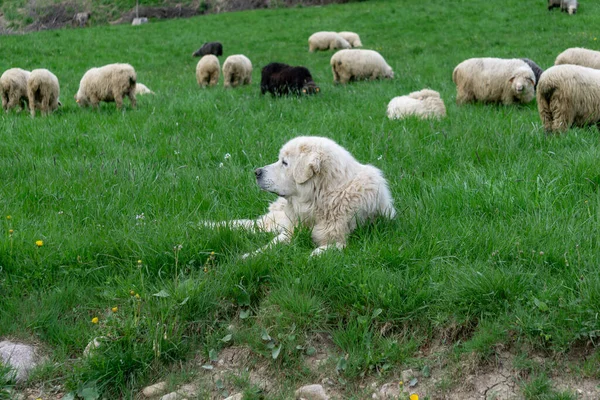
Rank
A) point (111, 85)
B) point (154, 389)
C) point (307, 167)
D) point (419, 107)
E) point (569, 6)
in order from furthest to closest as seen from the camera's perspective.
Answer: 1. point (569, 6)
2. point (111, 85)
3. point (419, 107)
4. point (307, 167)
5. point (154, 389)

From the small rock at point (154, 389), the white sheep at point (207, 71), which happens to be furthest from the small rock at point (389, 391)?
the white sheep at point (207, 71)

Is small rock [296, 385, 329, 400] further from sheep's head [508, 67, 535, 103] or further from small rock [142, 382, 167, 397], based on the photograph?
sheep's head [508, 67, 535, 103]

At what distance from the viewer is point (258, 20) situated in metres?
30.7

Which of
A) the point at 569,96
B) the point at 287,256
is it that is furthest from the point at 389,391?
the point at 569,96

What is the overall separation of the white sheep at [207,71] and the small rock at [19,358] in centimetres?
1221

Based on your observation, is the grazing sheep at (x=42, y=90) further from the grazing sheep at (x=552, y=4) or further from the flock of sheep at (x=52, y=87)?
the grazing sheep at (x=552, y=4)

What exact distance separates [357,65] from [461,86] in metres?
→ 4.46

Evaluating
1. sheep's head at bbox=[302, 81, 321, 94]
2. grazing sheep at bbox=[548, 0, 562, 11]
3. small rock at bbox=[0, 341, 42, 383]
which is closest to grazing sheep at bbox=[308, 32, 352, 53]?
grazing sheep at bbox=[548, 0, 562, 11]

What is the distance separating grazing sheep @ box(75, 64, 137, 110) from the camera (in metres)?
11.0

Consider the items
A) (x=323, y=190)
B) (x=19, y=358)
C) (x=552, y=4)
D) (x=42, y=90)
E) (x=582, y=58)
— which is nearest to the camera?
(x=19, y=358)

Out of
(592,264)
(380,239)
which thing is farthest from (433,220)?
(592,264)

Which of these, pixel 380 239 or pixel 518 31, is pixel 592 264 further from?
pixel 518 31

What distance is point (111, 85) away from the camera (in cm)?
1108

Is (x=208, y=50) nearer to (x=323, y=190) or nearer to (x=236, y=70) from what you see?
(x=236, y=70)
